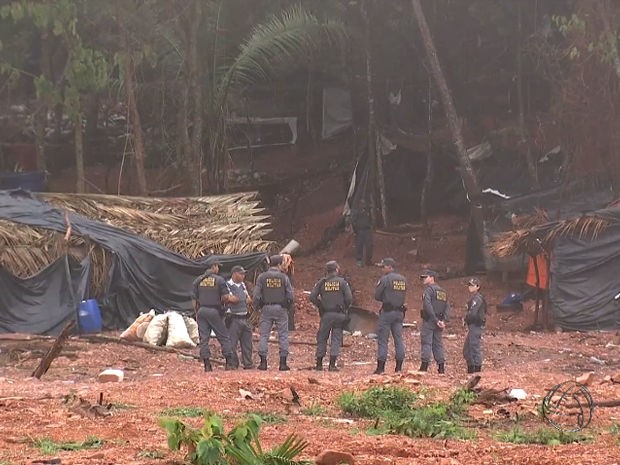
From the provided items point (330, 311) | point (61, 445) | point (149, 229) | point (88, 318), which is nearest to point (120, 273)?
point (88, 318)

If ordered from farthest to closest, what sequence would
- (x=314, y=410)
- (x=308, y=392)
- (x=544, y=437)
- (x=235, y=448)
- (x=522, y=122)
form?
(x=522, y=122), (x=308, y=392), (x=314, y=410), (x=544, y=437), (x=235, y=448)

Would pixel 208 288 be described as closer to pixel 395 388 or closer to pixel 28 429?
pixel 395 388

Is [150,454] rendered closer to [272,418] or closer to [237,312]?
[272,418]

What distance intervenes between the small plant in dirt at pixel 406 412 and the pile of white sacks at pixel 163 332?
7.72 meters

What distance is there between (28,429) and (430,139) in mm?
24098

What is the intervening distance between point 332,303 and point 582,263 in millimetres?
8577

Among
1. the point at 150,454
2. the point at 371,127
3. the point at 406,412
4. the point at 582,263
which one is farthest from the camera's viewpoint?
the point at 371,127

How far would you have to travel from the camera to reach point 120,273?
2306 cm

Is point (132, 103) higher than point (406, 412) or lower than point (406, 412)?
higher

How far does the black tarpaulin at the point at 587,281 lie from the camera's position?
947 inches

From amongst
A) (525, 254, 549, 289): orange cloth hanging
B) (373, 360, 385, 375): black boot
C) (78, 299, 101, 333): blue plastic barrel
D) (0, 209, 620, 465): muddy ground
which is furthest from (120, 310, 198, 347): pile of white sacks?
(525, 254, 549, 289): orange cloth hanging

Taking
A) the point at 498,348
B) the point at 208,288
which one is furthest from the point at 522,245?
the point at 208,288

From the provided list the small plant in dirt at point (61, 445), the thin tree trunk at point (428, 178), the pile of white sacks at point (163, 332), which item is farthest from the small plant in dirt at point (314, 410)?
the thin tree trunk at point (428, 178)

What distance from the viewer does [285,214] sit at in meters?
37.8
